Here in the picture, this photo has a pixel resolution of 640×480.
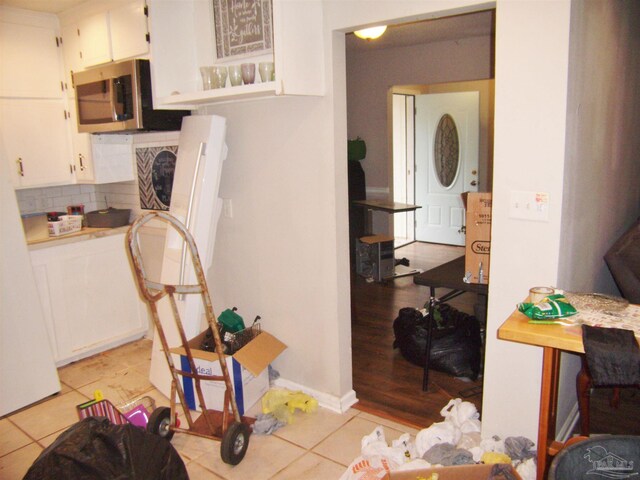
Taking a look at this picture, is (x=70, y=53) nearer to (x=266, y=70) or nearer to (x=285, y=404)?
(x=266, y=70)

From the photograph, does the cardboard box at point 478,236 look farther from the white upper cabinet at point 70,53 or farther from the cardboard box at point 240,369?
the white upper cabinet at point 70,53

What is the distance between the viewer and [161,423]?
262cm

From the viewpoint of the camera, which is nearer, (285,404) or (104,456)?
(104,456)

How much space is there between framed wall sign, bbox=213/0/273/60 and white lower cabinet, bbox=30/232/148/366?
5.59 feet

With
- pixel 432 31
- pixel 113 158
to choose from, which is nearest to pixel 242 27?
pixel 113 158

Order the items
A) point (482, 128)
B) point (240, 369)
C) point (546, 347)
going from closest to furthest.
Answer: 1. point (546, 347)
2. point (240, 369)
3. point (482, 128)

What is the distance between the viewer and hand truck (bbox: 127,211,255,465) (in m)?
2.24

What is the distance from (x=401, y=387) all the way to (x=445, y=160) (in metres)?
4.54

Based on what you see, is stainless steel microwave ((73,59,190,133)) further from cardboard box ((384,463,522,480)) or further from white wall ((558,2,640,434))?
cardboard box ((384,463,522,480))

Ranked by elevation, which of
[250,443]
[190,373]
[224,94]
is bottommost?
[250,443]

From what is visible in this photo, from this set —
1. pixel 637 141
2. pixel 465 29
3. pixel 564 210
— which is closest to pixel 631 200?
pixel 637 141

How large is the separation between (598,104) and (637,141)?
66.7 inches

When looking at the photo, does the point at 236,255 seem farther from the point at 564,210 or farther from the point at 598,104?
the point at 598,104

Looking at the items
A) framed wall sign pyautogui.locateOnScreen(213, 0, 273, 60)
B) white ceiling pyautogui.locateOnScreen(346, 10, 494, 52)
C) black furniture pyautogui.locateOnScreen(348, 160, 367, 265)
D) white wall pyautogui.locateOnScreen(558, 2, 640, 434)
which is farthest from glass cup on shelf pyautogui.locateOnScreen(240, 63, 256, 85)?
black furniture pyautogui.locateOnScreen(348, 160, 367, 265)
